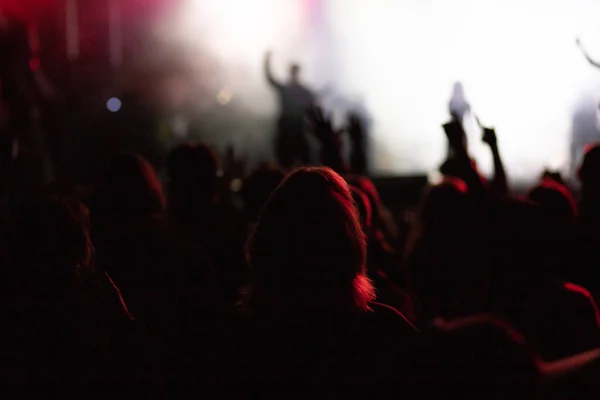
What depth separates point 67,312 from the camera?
186cm

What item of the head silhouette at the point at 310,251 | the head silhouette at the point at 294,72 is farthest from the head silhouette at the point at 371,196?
the head silhouette at the point at 294,72

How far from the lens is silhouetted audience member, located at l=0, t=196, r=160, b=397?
Result: 5.90 feet

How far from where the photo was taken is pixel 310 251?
1.80 meters

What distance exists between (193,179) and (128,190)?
48cm

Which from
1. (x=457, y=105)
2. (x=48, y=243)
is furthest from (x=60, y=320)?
(x=457, y=105)

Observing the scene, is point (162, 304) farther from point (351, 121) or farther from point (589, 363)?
point (351, 121)

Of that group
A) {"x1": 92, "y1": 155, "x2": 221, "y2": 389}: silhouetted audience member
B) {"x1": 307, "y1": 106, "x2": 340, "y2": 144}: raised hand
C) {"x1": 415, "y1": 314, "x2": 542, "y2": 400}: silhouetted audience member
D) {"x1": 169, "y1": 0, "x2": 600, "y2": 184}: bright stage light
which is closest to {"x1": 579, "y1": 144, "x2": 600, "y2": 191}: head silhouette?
{"x1": 307, "y1": 106, "x2": 340, "y2": 144}: raised hand

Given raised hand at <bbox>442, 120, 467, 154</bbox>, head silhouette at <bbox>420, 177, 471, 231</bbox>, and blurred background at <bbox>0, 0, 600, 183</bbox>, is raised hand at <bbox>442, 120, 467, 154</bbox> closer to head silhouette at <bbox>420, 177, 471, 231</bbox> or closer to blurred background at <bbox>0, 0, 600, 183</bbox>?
head silhouette at <bbox>420, 177, 471, 231</bbox>

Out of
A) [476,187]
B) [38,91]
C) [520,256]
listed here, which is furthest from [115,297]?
[38,91]

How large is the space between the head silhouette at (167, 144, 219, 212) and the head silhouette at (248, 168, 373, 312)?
1.56 m

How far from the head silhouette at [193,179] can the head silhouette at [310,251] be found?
1.56 metres

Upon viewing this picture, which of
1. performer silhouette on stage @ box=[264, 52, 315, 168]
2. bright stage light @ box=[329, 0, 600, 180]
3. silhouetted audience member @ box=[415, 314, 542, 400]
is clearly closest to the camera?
silhouetted audience member @ box=[415, 314, 542, 400]

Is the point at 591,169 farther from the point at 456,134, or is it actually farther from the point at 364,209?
the point at 364,209

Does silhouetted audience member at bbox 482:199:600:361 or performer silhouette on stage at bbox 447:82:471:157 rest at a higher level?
performer silhouette on stage at bbox 447:82:471:157
